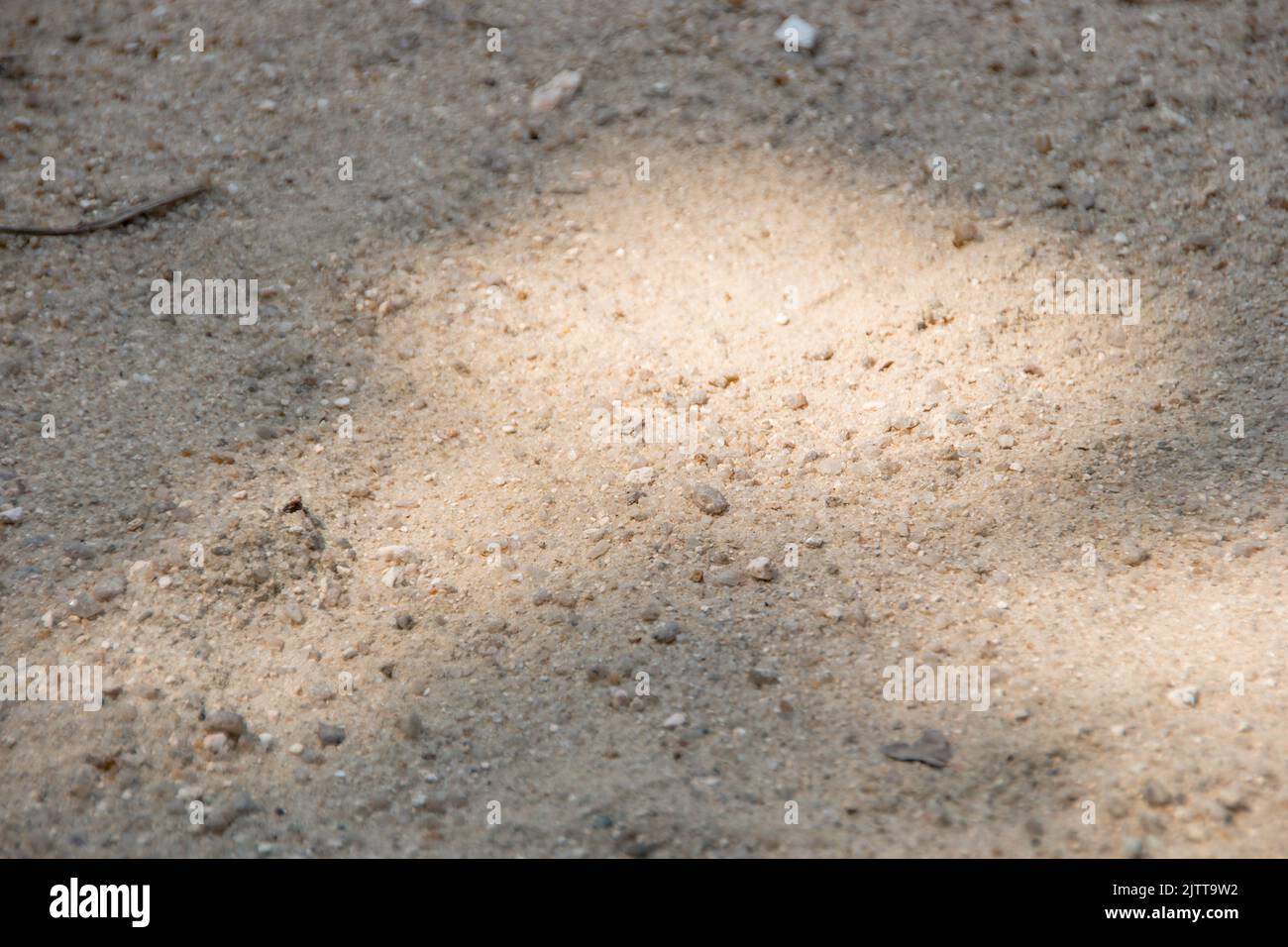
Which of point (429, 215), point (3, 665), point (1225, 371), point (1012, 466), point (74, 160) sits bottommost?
point (3, 665)

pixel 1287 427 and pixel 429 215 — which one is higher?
pixel 429 215

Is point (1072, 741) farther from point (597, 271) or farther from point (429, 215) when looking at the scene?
point (429, 215)

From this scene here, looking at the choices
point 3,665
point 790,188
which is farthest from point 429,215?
point 3,665

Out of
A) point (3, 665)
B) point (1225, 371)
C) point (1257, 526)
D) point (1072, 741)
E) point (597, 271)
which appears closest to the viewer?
point (1072, 741)

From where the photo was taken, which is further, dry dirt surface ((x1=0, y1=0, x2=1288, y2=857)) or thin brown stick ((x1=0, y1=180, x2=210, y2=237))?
thin brown stick ((x1=0, y1=180, x2=210, y2=237))

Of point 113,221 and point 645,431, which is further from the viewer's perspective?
point 113,221
